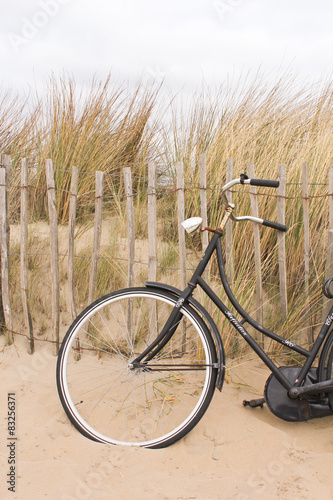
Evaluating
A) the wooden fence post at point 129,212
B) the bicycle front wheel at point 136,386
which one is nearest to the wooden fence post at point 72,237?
the bicycle front wheel at point 136,386

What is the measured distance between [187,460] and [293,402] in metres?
0.68

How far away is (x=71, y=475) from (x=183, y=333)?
135 centimetres

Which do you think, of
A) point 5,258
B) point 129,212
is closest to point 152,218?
point 129,212

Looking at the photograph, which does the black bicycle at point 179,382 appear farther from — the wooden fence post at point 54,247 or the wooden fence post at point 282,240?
the wooden fence post at point 282,240

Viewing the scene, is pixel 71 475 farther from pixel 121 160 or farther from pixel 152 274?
pixel 121 160

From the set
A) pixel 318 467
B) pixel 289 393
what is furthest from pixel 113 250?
pixel 318 467

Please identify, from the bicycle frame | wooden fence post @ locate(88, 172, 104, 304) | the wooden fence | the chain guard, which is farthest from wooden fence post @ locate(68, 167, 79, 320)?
the chain guard

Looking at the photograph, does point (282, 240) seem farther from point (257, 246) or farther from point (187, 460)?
point (187, 460)

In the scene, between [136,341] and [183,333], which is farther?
[136,341]

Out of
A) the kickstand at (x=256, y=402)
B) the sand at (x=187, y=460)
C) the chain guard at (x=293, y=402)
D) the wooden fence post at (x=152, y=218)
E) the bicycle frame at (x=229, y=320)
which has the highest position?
the wooden fence post at (x=152, y=218)

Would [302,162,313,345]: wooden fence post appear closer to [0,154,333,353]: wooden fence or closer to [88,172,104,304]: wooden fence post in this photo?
[0,154,333,353]: wooden fence

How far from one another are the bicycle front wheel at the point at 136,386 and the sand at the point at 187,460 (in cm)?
12

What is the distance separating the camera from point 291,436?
7.77 feet

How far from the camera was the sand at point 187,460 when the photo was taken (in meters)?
1.88
